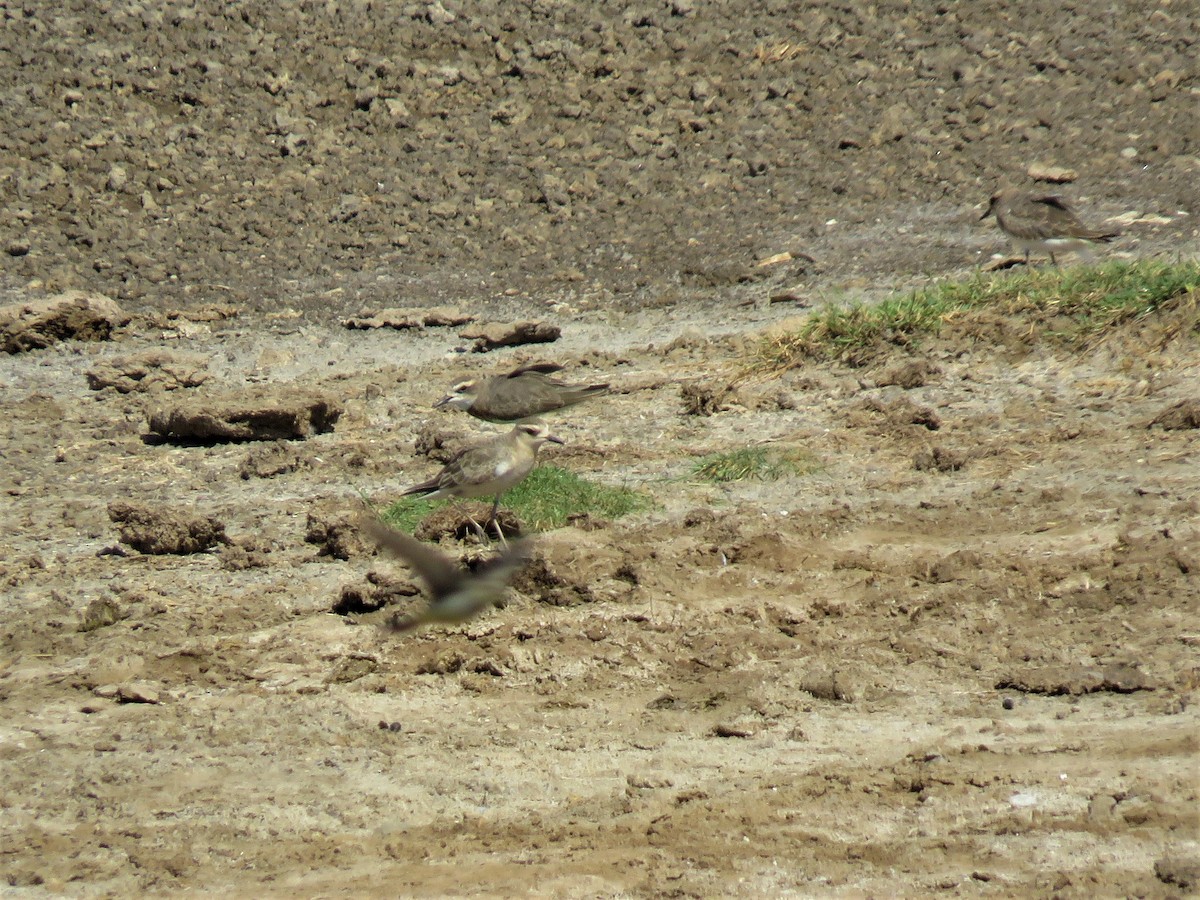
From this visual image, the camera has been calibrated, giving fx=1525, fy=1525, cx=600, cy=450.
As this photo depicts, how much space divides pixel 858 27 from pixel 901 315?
24.2 ft

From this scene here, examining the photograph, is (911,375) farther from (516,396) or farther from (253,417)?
(253,417)

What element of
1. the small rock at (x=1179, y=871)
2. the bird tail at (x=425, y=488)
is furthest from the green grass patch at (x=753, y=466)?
the small rock at (x=1179, y=871)

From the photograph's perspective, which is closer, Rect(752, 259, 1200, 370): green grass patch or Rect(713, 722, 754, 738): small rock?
Rect(713, 722, 754, 738): small rock

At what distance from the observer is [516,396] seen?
10125mm

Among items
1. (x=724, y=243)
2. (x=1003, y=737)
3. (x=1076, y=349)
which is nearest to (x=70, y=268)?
(x=724, y=243)

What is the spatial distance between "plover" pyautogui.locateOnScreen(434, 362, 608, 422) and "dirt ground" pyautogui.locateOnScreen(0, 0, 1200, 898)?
291 mm

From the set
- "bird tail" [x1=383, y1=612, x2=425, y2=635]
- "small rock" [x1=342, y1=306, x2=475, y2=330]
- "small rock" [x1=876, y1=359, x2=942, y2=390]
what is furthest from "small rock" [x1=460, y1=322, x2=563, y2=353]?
"bird tail" [x1=383, y1=612, x2=425, y2=635]

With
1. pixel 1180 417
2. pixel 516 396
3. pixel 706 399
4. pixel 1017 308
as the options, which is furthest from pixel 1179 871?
pixel 1017 308

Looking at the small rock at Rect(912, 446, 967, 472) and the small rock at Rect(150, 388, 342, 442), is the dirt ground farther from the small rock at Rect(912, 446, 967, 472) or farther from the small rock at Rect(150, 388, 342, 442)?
the small rock at Rect(150, 388, 342, 442)

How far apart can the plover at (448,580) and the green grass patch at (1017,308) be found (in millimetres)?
3971

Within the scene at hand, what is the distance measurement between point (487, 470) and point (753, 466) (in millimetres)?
1789

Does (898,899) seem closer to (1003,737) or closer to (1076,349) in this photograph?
(1003,737)

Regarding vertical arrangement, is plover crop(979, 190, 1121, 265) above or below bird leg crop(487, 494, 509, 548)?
above

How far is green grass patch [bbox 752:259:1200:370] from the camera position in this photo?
10.1m
